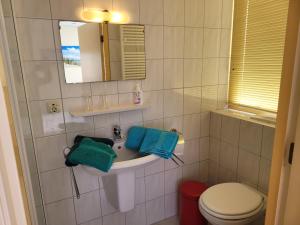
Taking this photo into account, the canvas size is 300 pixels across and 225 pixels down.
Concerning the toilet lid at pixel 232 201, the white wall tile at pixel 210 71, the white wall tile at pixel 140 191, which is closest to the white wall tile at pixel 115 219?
the white wall tile at pixel 140 191

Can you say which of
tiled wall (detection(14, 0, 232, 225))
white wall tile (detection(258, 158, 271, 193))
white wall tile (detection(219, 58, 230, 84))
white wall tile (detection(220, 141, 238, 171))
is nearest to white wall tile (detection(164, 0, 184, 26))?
tiled wall (detection(14, 0, 232, 225))

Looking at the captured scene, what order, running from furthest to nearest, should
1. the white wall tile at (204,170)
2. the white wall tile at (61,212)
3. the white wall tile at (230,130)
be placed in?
the white wall tile at (204,170) → the white wall tile at (230,130) → the white wall tile at (61,212)

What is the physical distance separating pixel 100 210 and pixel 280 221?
1403 mm

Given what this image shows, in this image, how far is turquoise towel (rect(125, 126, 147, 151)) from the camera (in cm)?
172

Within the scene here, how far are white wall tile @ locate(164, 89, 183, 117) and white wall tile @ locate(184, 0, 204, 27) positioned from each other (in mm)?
579

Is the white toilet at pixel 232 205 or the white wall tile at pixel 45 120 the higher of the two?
the white wall tile at pixel 45 120

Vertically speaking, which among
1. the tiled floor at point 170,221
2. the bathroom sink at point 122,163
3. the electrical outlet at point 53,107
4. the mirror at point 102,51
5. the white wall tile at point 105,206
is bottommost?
the tiled floor at point 170,221

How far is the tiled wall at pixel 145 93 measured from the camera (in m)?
1.44

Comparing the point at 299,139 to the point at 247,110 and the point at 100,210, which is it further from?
the point at 100,210

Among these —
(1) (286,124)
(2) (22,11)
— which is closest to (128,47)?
(2) (22,11)

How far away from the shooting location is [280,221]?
2.79 ft

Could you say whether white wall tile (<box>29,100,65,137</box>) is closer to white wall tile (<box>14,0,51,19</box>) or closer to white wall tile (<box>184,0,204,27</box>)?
white wall tile (<box>14,0,51,19</box>)

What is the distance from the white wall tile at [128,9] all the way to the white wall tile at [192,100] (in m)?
0.74

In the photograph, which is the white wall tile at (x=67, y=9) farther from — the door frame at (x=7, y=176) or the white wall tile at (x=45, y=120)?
the door frame at (x=7, y=176)
